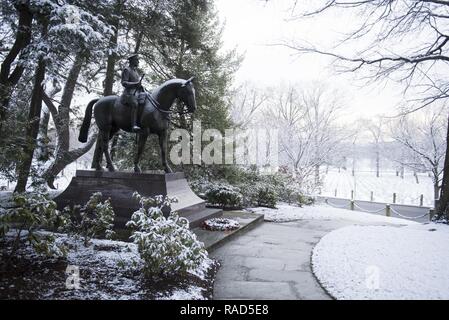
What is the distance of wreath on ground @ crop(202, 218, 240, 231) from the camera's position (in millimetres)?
6852

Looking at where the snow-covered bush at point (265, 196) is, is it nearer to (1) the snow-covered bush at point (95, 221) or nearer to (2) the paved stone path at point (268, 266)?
(2) the paved stone path at point (268, 266)

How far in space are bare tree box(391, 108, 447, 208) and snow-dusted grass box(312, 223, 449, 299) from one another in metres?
15.2

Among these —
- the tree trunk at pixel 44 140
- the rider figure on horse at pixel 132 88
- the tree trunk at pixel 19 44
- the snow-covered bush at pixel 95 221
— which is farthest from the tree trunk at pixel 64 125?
the snow-covered bush at pixel 95 221

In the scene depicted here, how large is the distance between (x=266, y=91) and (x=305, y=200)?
1591 cm

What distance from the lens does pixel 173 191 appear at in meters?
6.69

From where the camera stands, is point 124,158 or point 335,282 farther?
point 124,158

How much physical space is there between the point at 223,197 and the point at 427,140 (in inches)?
775

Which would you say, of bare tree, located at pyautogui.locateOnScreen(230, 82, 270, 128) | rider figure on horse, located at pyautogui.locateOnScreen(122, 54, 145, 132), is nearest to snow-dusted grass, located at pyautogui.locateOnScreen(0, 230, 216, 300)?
rider figure on horse, located at pyautogui.locateOnScreen(122, 54, 145, 132)

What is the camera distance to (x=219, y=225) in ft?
22.9

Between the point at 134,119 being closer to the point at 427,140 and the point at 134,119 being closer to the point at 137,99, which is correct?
the point at 137,99

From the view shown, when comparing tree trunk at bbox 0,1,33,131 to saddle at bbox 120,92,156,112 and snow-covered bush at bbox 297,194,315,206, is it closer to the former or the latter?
saddle at bbox 120,92,156,112

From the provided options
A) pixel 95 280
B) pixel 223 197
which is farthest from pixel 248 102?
pixel 95 280
